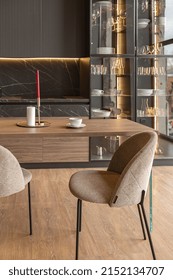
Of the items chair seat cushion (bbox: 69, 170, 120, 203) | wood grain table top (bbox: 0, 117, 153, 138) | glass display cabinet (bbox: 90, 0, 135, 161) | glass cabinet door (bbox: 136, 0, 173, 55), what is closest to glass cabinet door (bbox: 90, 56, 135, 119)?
glass display cabinet (bbox: 90, 0, 135, 161)

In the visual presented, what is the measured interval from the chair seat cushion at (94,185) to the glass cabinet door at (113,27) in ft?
7.88

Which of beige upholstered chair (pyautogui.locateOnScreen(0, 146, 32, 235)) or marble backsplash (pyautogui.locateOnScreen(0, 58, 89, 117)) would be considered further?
marble backsplash (pyautogui.locateOnScreen(0, 58, 89, 117))

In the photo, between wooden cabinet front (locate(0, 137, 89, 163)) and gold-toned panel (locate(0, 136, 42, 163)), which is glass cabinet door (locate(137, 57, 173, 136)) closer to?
wooden cabinet front (locate(0, 137, 89, 163))

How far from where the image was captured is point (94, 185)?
8.51 ft

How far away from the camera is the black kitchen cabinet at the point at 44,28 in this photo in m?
4.89

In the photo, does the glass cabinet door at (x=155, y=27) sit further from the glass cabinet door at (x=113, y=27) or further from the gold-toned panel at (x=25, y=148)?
the gold-toned panel at (x=25, y=148)

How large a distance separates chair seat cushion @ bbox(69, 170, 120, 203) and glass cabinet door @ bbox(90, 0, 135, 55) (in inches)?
94.6

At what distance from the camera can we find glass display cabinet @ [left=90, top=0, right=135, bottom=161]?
194 inches

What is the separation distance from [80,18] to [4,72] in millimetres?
1149

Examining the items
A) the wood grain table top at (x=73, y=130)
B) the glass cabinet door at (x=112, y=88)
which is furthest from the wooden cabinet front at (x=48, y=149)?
the wood grain table top at (x=73, y=130)

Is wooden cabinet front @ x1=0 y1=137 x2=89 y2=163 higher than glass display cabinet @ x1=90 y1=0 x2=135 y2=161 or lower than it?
lower

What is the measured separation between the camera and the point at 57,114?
4.88m

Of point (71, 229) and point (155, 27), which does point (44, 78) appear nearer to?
point (155, 27)
